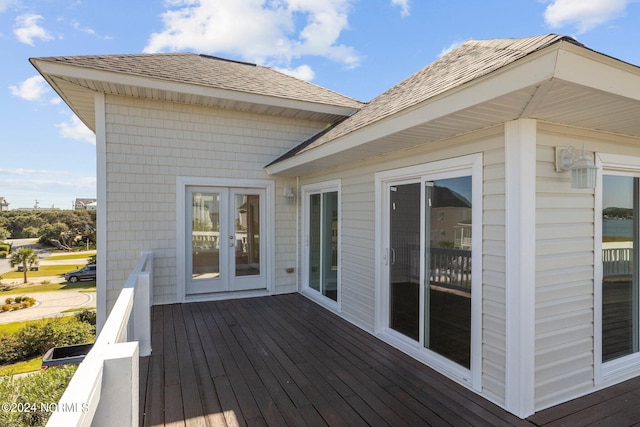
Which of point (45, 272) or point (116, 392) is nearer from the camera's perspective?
point (116, 392)

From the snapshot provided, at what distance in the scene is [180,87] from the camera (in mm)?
5613

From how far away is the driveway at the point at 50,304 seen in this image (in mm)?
17375

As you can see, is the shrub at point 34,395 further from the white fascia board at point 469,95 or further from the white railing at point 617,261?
the white railing at point 617,261

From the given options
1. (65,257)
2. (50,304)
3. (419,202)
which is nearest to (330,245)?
(419,202)

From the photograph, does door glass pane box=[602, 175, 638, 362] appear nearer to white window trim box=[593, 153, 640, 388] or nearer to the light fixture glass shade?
white window trim box=[593, 153, 640, 388]

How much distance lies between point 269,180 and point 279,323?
291 cm

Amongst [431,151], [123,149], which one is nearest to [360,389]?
[431,151]

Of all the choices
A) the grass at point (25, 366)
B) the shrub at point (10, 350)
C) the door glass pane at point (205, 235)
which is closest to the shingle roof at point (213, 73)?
the door glass pane at point (205, 235)

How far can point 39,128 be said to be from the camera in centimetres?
2748

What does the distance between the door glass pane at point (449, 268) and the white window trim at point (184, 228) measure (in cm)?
375

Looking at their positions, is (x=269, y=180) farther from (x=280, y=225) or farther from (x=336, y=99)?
(x=336, y=99)

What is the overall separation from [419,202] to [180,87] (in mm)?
4365

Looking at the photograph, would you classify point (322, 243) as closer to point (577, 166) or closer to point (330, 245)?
point (330, 245)

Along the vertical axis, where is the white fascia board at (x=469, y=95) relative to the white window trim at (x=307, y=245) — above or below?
above
